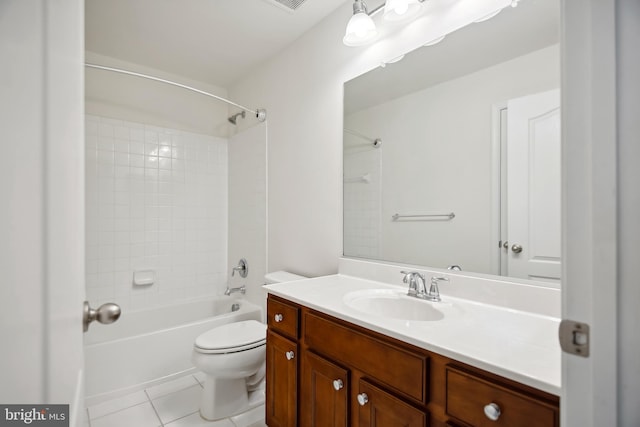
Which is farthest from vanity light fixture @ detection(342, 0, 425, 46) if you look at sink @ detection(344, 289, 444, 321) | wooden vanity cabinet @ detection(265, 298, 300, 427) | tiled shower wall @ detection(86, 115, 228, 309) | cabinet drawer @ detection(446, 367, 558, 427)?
tiled shower wall @ detection(86, 115, 228, 309)

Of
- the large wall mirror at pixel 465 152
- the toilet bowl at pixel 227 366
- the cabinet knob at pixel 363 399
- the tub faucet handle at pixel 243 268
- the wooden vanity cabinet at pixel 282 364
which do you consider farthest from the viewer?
the tub faucet handle at pixel 243 268

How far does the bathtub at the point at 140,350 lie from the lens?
1.91m

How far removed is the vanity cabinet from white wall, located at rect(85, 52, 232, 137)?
7.14ft

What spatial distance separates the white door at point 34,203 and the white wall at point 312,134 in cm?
152

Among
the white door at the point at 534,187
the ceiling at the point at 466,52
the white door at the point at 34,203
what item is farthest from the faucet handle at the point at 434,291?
the white door at the point at 34,203

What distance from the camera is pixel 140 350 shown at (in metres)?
2.04

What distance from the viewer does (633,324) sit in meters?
0.41

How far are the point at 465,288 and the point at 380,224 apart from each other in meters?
0.58

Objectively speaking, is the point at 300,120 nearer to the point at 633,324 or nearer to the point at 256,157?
the point at 256,157

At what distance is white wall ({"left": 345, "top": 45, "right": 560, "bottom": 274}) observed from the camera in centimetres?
123

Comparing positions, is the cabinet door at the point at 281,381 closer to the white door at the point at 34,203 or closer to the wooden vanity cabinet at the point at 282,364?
the wooden vanity cabinet at the point at 282,364

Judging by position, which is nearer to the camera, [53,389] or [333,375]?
[53,389]

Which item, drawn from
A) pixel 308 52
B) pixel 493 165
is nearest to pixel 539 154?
pixel 493 165

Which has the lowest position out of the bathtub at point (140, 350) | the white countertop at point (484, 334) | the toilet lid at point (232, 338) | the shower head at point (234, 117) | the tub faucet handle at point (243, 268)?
the bathtub at point (140, 350)
